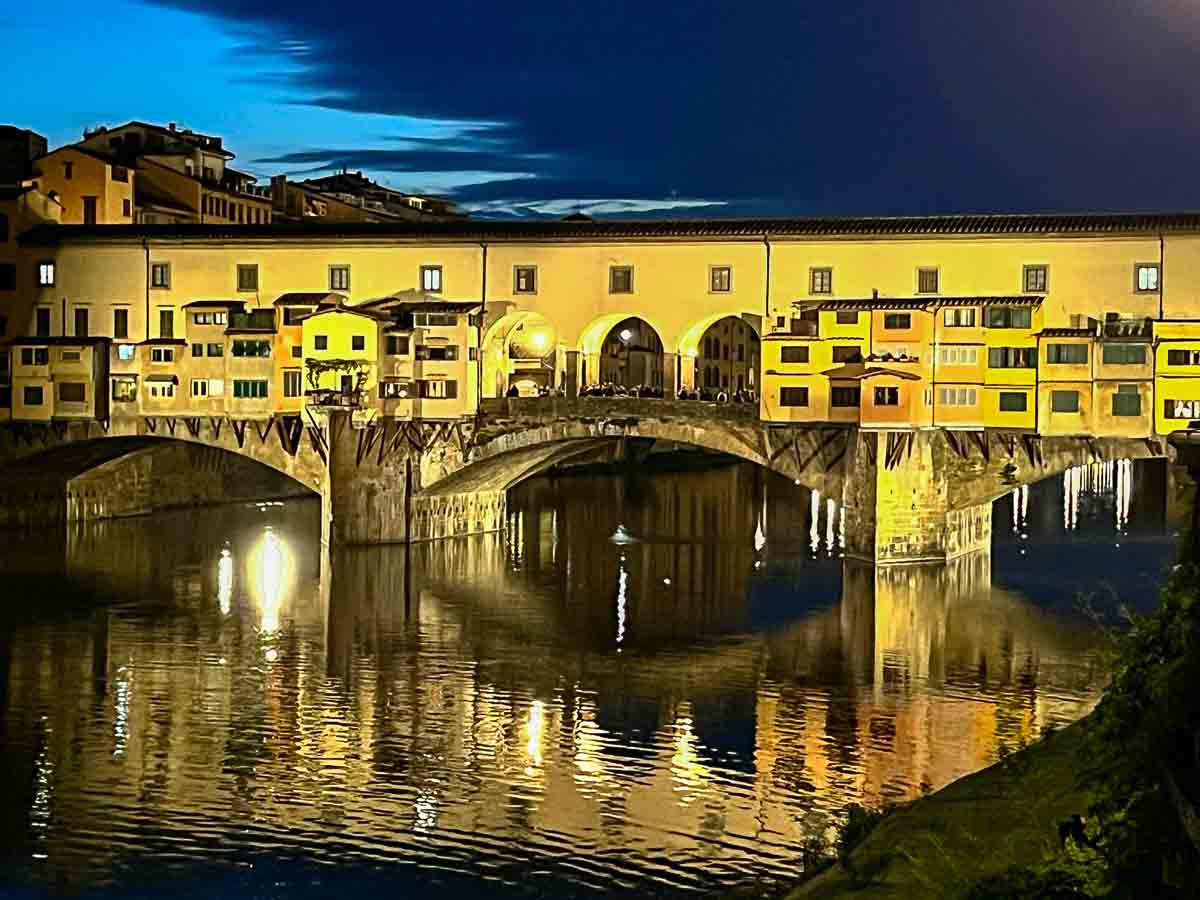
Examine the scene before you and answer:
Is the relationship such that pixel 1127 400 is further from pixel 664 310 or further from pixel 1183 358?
pixel 664 310

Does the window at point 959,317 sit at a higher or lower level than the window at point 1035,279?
lower

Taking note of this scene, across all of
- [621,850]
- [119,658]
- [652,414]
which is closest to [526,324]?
[652,414]

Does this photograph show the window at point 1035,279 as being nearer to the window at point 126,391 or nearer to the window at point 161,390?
the window at point 161,390

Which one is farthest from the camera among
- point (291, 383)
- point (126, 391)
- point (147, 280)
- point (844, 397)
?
point (147, 280)

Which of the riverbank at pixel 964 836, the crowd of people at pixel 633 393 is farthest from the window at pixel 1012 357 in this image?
the riverbank at pixel 964 836

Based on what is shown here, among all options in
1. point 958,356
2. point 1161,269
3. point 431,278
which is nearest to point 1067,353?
point 958,356

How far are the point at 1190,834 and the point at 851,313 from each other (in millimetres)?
35253

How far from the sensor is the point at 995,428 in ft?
143

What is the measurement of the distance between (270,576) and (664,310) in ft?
42.0

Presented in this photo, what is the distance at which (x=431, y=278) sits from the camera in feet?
159

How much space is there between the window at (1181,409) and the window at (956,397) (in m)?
4.74

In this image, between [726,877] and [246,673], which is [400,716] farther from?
[726,877]

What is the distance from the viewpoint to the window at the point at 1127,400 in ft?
138

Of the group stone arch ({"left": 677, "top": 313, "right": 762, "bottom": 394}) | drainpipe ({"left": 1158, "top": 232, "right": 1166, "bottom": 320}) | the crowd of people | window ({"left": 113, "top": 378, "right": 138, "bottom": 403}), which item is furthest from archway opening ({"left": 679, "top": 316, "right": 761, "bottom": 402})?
drainpipe ({"left": 1158, "top": 232, "right": 1166, "bottom": 320})
